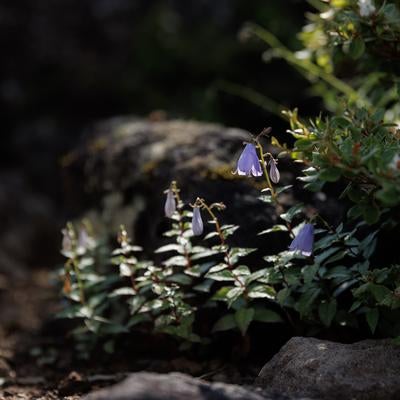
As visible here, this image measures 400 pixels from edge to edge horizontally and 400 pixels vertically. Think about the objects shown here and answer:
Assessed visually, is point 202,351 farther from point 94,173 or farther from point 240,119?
point 240,119

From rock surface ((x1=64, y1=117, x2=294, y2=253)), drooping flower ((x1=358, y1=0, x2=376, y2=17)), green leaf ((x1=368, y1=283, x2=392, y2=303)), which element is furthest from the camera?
rock surface ((x1=64, y1=117, x2=294, y2=253))

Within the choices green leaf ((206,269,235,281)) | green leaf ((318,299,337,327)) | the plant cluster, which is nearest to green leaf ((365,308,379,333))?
the plant cluster

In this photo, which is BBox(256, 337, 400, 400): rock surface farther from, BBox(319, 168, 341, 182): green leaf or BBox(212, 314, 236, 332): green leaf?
BBox(319, 168, 341, 182): green leaf

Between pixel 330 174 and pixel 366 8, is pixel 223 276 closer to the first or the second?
pixel 330 174

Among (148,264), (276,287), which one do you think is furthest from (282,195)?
(148,264)

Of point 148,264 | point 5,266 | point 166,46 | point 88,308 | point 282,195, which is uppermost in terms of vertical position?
point 166,46
